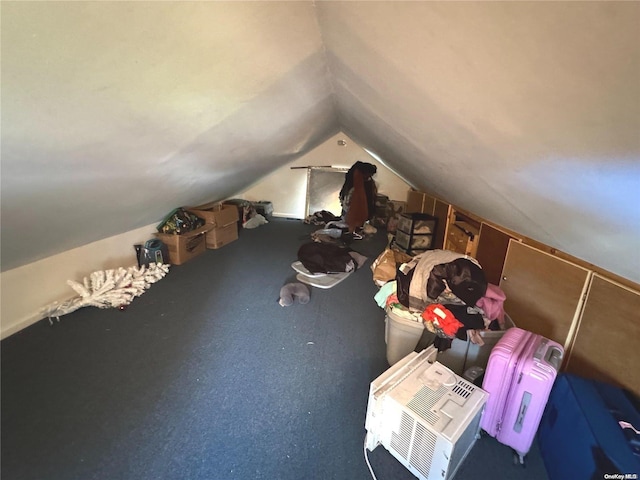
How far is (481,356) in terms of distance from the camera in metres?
1.65

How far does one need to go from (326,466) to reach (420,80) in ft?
5.26

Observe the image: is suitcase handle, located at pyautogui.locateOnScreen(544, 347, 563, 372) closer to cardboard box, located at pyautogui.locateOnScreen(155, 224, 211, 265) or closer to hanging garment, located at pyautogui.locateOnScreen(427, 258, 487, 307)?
hanging garment, located at pyautogui.locateOnScreen(427, 258, 487, 307)

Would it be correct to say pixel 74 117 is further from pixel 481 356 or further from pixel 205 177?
pixel 481 356

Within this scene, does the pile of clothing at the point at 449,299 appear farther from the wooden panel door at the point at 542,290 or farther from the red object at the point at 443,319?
the wooden panel door at the point at 542,290

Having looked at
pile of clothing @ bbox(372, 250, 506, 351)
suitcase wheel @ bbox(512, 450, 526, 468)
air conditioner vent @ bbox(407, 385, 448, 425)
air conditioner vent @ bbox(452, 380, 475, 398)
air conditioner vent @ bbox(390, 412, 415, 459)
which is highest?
pile of clothing @ bbox(372, 250, 506, 351)

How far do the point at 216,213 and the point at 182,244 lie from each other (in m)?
0.64

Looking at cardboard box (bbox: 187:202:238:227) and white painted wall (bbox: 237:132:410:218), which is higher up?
white painted wall (bbox: 237:132:410:218)

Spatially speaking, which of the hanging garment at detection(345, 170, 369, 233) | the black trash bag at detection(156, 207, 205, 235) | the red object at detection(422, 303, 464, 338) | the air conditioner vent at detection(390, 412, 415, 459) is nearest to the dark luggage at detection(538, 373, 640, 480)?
the red object at detection(422, 303, 464, 338)

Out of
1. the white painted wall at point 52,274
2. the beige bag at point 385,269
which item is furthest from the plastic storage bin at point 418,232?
the white painted wall at point 52,274

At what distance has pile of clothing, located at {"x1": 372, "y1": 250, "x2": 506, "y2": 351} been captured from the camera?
1556 mm

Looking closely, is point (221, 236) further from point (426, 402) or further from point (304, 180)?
point (426, 402)

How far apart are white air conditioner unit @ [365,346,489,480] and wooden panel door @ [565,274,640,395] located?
2.17 ft

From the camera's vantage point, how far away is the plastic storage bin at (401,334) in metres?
1.69

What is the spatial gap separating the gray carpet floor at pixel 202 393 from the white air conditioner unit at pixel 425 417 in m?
0.13
